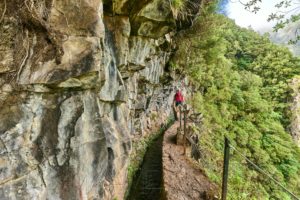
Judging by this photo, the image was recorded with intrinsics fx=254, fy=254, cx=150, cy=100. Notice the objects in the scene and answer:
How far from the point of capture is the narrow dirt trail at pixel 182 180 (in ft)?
21.5

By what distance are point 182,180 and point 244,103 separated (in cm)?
1935

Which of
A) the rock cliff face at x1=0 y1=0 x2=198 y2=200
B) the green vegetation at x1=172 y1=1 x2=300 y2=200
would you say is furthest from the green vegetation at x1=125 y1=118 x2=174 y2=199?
the rock cliff face at x1=0 y1=0 x2=198 y2=200

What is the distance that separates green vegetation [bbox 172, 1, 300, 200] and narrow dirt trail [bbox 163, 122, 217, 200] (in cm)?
133

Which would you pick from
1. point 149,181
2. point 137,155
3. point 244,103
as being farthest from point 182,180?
point 244,103

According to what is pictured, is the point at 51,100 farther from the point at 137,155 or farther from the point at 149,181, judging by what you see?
the point at 137,155

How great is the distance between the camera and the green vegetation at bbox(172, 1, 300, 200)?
13846 millimetres

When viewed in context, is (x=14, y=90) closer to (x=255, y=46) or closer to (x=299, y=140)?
(x=299, y=140)

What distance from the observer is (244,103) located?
24.7 meters

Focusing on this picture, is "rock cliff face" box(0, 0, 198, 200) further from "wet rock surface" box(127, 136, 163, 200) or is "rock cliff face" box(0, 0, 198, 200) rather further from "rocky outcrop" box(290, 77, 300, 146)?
"rocky outcrop" box(290, 77, 300, 146)

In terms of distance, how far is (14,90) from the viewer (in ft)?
11.5

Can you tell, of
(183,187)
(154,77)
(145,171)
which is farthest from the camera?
(154,77)

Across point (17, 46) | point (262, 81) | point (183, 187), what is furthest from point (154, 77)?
point (262, 81)

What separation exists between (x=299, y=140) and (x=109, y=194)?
2816cm

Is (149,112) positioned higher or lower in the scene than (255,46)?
lower
